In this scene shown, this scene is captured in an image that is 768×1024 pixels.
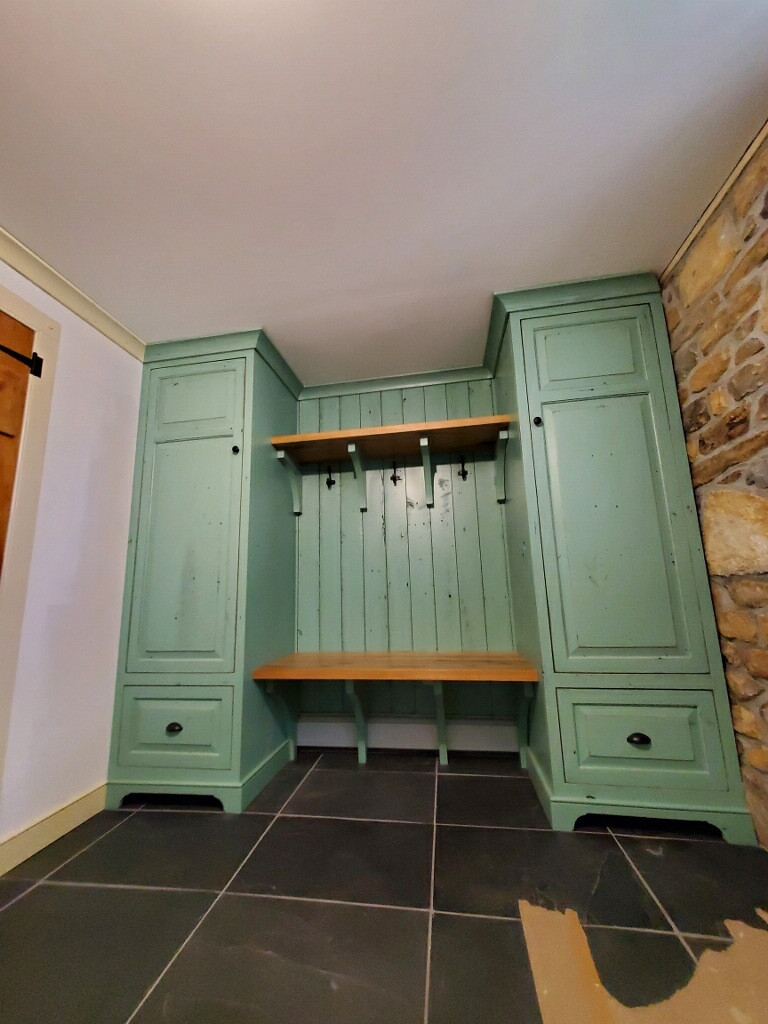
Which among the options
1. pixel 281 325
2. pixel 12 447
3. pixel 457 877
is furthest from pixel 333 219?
pixel 457 877

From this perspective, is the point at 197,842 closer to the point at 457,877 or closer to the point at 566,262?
the point at 457,877

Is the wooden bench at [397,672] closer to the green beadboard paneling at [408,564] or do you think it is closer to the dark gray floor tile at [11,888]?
the green beadboard paneling at [408,564]

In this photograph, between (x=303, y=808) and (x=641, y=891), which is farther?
(x=303, y=808)

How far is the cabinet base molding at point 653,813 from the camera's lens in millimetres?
1365

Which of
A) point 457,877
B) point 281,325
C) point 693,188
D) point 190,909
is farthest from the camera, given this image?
point 281,325

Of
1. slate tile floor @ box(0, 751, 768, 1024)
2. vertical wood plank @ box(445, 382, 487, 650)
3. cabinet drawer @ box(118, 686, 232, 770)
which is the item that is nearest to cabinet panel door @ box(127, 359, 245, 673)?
cabinet drawer @ box(118, 686, 232, 770)

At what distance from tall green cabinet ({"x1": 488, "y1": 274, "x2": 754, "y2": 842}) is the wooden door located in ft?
6.18

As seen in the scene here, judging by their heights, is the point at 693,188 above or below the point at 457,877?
above

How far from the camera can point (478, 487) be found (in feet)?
7.63

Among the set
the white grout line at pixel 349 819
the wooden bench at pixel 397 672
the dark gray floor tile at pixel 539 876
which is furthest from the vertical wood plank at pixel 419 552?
the dark gray floor tile at pixel 539 876

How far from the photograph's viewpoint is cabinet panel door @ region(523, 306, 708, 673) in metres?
1.51

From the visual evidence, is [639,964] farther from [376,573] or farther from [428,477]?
[428,477]

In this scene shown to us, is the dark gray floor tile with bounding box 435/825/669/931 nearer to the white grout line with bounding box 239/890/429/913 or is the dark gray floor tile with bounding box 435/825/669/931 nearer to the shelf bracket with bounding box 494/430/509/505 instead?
the white grout line with bounding box 239/890/429/913

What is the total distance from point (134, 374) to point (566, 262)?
2.03 metres
